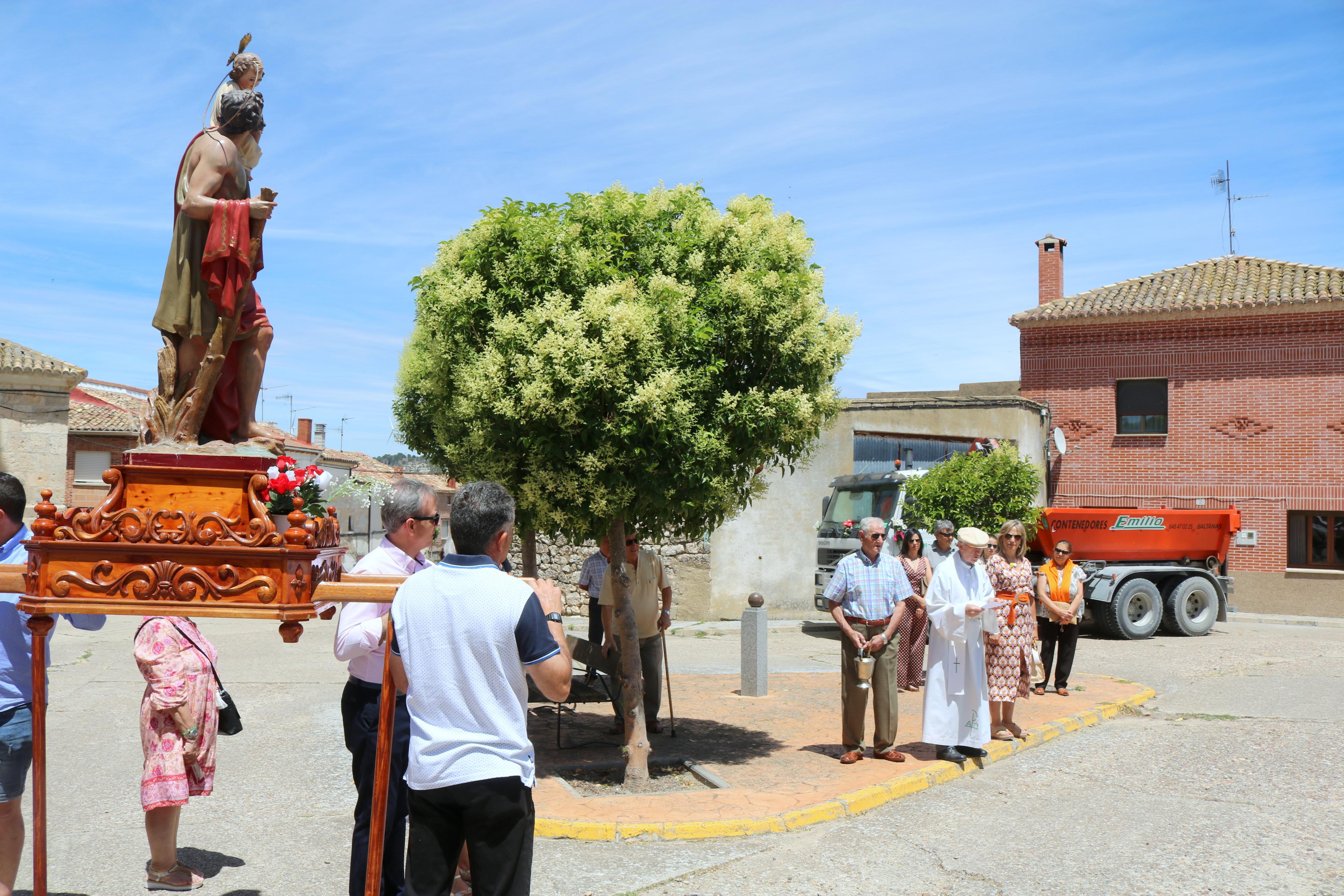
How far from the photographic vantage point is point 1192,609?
17484 mm

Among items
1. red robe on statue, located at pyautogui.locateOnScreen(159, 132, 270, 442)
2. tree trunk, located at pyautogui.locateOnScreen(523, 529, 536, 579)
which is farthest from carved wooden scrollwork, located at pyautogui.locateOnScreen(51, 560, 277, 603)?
tree trunk, located at pyautogui.locateOnScreen(523, 529, 536, 579)

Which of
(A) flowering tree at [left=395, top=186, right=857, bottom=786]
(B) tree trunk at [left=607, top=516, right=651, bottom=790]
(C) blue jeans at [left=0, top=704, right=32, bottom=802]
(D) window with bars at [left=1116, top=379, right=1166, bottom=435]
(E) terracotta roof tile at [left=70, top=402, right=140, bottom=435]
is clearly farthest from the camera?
(E) terracotta roof tile at [left=70, top=402, right=140, bottom=435]

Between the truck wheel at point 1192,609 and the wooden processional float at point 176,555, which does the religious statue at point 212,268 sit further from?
the truck wheel at point 1192,609

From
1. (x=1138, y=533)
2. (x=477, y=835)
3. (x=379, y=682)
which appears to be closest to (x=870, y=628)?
(x=379, y=682)

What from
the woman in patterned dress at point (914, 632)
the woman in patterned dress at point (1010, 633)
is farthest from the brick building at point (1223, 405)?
the woman in patterned dress at point (1010, 633)

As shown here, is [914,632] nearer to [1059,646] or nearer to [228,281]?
[1059,646]

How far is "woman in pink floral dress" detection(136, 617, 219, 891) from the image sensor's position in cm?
456

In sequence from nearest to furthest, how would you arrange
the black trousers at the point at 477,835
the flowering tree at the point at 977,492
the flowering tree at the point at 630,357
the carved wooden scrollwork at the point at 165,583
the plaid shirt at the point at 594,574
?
the black trousers at the point at 477,835, the carved wooden scrollwork at the point at 165,583, the flowering tree at the point at 630,357, the plaid shirt at the point at 594,574, the flowering tree at the point at 977,492

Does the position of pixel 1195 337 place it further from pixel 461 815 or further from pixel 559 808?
pixel 461 815

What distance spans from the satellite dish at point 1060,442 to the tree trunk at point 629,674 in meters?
19.9

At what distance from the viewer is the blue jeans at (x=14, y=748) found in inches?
Answer: 150

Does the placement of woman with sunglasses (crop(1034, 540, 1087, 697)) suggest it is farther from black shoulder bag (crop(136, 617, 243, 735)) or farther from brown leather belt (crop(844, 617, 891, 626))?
black shoulder bag (crop(136, 617, 243, 735))

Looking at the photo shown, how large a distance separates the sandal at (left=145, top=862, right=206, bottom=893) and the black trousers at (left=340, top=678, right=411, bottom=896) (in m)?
1.24

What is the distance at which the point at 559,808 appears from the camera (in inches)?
240
